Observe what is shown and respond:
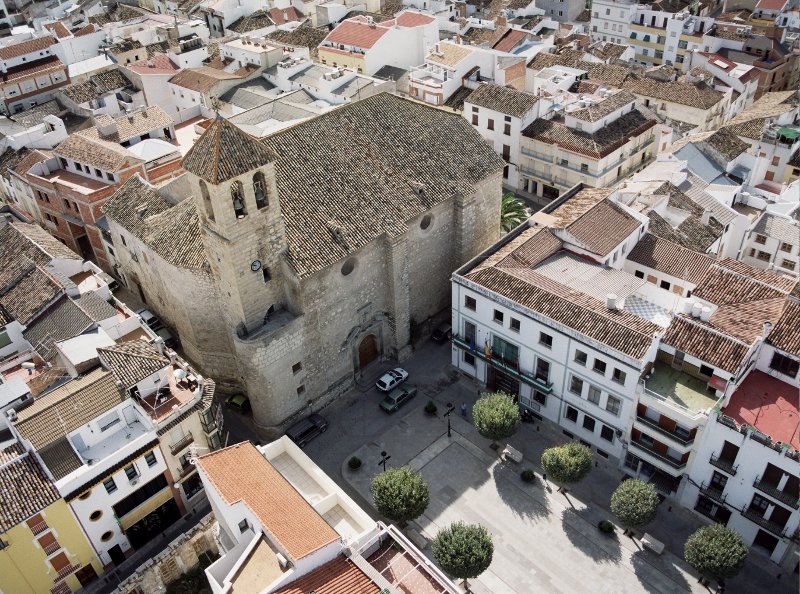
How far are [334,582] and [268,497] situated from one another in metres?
5.75

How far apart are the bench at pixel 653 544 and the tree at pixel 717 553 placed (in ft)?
9.76

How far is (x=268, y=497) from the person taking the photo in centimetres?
3631

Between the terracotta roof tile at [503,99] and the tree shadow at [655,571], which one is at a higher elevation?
the terracotta roof tile at [503,99]

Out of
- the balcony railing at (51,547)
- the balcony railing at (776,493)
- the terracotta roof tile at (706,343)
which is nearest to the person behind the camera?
the balcony railing at (51,547)

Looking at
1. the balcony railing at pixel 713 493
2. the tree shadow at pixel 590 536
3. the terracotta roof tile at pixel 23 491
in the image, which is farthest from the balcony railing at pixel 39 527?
the balcony railing at pixel 713 493

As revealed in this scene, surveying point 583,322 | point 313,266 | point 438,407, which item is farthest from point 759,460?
point 313,266

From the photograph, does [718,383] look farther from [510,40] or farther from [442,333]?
[510,40]

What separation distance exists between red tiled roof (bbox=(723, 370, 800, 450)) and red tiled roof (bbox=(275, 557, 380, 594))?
2348cm

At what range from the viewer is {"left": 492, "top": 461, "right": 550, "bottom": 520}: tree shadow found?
4522cm

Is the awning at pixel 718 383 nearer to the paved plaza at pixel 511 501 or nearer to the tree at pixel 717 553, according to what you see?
the tree at pixel 717 553

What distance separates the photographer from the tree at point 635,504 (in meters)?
40.6

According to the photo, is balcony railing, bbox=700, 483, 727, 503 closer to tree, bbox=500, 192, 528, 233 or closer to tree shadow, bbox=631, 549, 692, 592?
tree shadow, bbox=631, 549, 692, 592

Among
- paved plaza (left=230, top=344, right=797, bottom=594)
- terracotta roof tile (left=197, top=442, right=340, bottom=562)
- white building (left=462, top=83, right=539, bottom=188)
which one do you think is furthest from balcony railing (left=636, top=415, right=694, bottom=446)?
white building (left=462, top=83, right=539, bottom=188)

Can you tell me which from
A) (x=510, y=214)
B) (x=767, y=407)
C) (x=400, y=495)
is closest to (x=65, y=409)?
(x=400, y=495)
